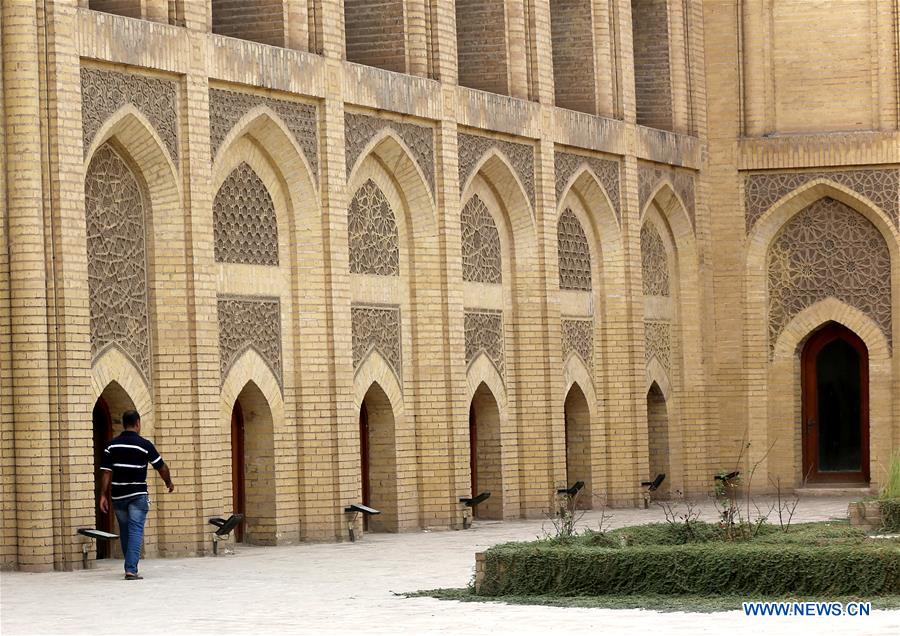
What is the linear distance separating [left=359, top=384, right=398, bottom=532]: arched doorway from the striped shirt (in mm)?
5919

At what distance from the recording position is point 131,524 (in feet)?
48.4

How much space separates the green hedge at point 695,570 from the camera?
11.4m

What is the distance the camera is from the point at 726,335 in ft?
90.1

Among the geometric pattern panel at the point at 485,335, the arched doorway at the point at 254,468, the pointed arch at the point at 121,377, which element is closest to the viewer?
the pointed arch at the point at 121,377

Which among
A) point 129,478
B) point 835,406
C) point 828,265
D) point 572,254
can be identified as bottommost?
point 129,478

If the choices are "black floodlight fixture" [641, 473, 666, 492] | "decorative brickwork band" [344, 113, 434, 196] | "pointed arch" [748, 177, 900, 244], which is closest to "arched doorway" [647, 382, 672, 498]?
"black floodlight fixture" [641, 473, 666, 492]

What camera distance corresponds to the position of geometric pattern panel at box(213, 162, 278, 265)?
18.5 meters

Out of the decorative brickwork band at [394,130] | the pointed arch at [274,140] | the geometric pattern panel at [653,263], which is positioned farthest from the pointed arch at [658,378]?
the pointed arch at [274,140]

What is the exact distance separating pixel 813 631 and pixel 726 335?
1761 centimetres

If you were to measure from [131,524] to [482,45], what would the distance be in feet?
33.1

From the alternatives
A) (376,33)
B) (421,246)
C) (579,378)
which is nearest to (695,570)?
(421,246)

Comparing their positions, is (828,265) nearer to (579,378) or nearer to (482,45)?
(579,378)

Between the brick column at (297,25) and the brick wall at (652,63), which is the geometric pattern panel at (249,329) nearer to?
the brick column at (297,25)

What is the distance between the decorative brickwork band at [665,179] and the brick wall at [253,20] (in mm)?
8068
